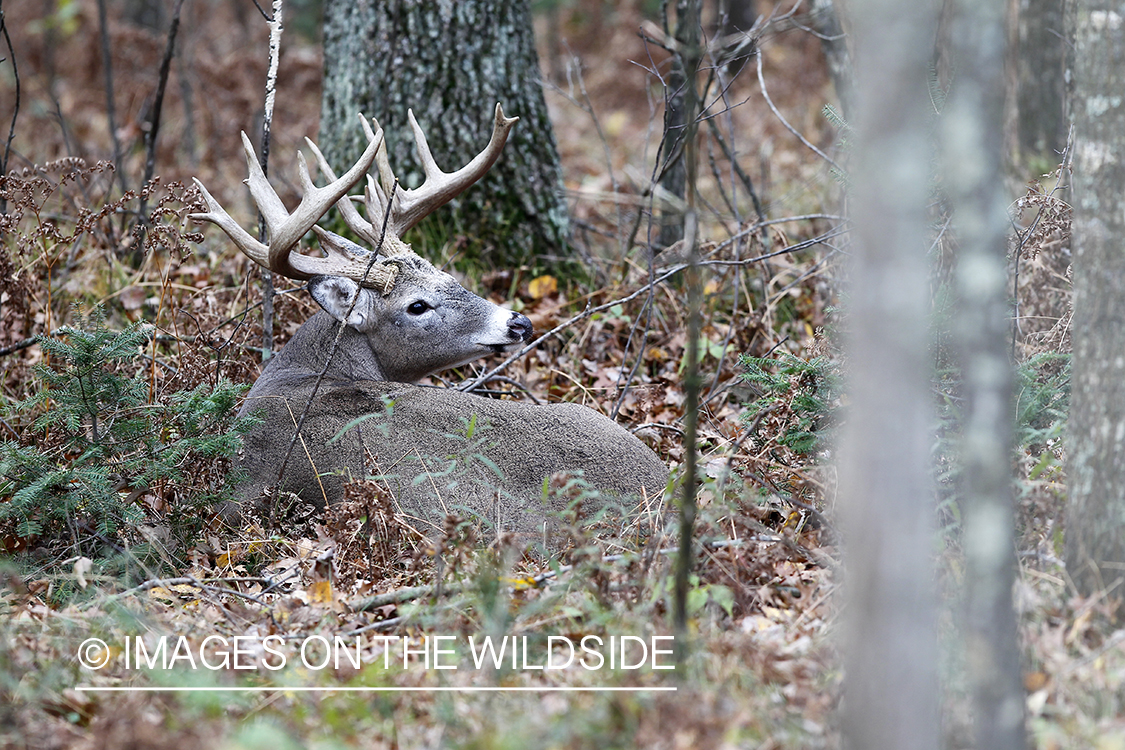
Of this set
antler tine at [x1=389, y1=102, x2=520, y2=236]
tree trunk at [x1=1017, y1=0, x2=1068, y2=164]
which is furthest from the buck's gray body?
tree trunk at [x1=1017, y1=0, x2=1068, y2=164]

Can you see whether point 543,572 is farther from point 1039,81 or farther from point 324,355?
point 1039,81

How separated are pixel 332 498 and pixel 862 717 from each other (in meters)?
2.99

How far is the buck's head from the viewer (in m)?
5.23

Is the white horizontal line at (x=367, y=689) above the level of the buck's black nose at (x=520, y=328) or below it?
below

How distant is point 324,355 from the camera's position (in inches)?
213

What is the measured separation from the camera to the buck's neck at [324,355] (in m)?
5.38

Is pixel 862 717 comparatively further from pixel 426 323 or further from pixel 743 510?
pixel 426 323

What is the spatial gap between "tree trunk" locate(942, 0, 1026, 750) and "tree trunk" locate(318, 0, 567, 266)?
4.92 m

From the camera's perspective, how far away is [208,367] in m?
5.04

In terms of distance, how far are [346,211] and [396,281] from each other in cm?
48

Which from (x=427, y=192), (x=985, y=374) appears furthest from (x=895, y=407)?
(x=427, y=192)

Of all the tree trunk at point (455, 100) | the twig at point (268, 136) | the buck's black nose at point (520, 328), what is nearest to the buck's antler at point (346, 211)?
the twig at point (268, 136)

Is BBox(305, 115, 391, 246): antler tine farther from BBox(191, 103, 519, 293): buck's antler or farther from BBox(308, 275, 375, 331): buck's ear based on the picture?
BBox(308, 275, 375, 331): buck's ear

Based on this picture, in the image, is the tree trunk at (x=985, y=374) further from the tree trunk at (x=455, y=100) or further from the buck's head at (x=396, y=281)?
the tree trunk at (x=455, y=100)
